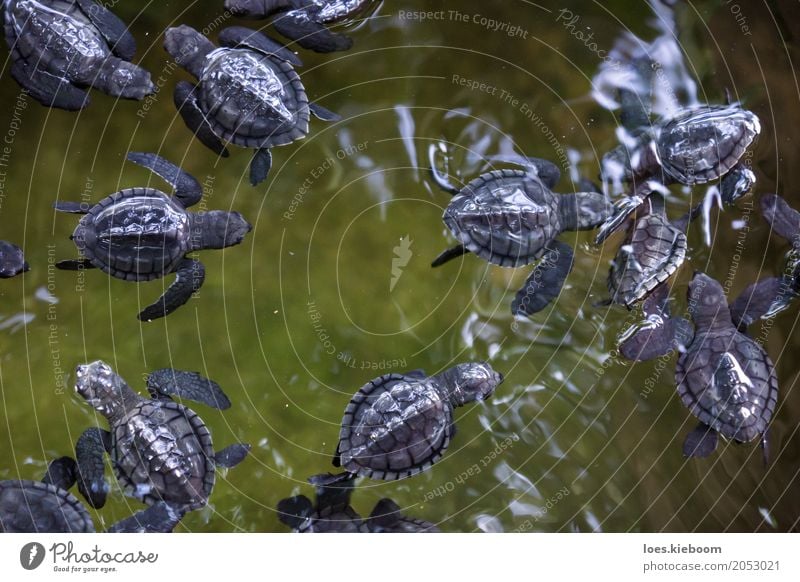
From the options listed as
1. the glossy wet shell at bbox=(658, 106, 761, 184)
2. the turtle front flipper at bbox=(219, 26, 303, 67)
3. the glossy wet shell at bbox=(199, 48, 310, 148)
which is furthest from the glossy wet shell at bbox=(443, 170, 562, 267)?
the turtle front flipper at bbox=(219, 26, 303, 67)

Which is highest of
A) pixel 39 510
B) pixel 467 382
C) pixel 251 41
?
pixel 251 41
